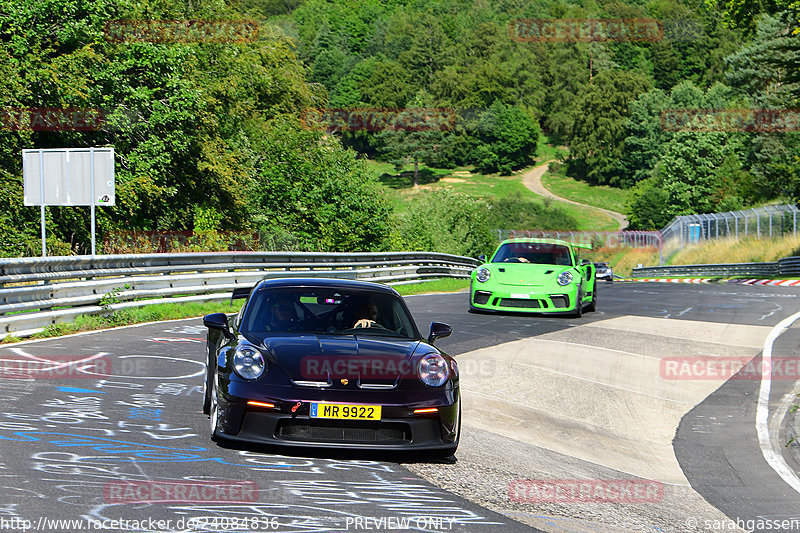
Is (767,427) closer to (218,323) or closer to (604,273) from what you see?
(218,323)

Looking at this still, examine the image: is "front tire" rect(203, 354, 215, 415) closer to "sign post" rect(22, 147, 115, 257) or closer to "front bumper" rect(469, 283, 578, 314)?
"front bumper" rect(469, 283, 578, 314)

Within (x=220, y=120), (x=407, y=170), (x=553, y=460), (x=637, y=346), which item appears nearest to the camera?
(x=553, y=460)

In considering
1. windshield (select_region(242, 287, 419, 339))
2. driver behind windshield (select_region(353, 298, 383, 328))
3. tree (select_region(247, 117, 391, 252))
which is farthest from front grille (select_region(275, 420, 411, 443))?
tree (select_region(247, 117, 391, 252))

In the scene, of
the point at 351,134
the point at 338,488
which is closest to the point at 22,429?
the point at 338,488

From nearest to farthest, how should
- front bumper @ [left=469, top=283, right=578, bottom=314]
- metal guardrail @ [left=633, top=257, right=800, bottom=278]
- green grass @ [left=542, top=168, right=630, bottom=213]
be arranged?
front bumper @ [left=469, top=283, right=578, bottom=314] → metal guardrail @ [left=633, top=257, right=800, bottom=278] → green grass @ [left=542, top=168, right=630, bottom=213]

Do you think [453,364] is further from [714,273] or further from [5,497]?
[714,273]

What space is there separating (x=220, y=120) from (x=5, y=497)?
30899 mm

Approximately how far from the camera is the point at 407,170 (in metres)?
145

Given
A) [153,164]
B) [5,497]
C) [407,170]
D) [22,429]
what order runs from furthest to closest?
[407,170] → [153,164] → [22,429] → [5,497]

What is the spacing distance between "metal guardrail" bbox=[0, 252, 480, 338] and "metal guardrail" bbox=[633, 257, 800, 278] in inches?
924

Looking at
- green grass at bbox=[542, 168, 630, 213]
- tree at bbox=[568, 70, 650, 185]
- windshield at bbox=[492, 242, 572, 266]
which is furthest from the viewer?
tree at bbox=[568, 70, 650, 185]

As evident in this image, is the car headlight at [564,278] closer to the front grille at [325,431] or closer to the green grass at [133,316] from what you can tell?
the green grass at [133,316]

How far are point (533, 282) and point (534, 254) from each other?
37.3 inches

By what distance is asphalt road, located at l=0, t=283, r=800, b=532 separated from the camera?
5.00 metres
